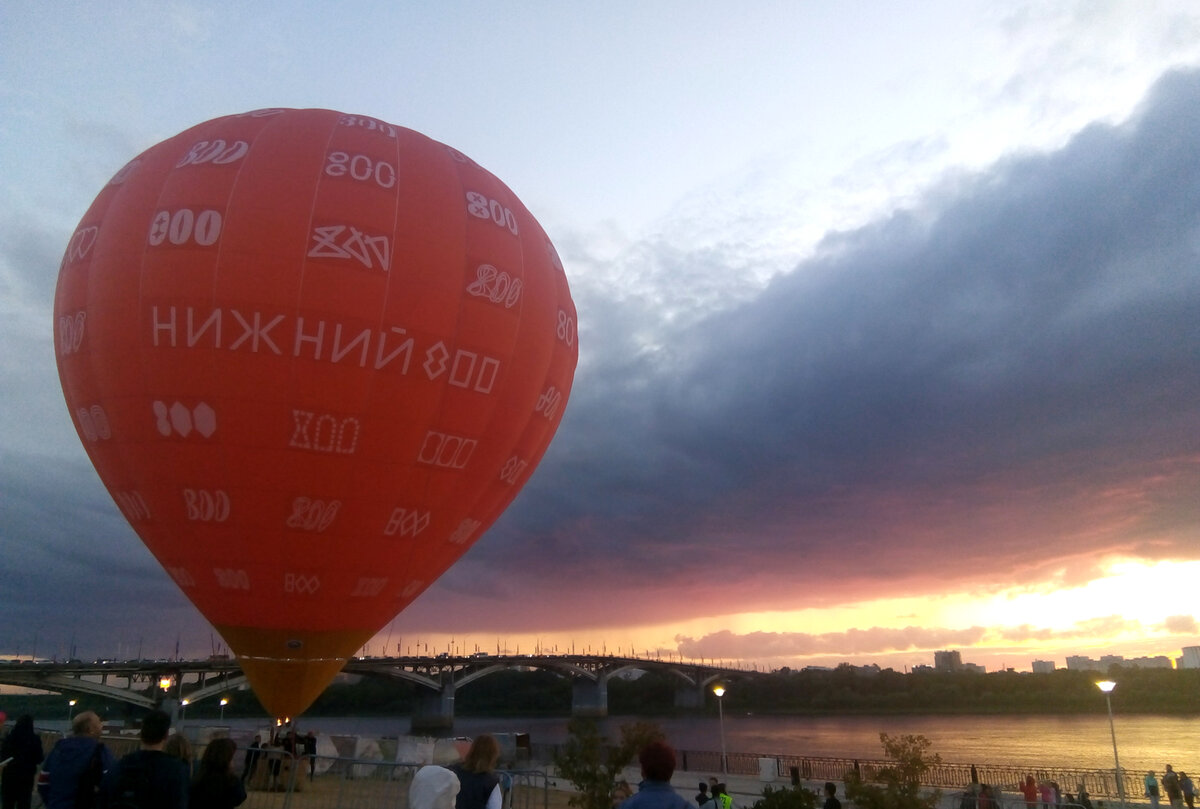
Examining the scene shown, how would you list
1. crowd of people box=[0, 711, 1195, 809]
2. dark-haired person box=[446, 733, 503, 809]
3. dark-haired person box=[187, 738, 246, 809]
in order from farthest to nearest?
dark-haired person box=[446, 733, 503, 809] → dark-haired person box=[187, 738, 246, 809] → crowd of people box=[0, 711, 1195, 809]

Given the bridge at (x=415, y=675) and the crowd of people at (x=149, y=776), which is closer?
the crowd of people at (x=149, y=776)

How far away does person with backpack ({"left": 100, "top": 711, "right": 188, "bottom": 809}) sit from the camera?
4.11m

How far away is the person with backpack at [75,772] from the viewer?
203 inches

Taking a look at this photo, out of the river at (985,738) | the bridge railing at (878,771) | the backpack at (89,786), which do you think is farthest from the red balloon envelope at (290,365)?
the river at (985,738)

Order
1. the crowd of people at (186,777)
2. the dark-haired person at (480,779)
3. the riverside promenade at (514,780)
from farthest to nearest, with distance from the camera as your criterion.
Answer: the riverside promenade at (514,780) → the dark-haired person at (480,779) → the crowd of people at (186,777)

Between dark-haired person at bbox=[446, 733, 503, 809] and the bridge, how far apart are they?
48.6 meters

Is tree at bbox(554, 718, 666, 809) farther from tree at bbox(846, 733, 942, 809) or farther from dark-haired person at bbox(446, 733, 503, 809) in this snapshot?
dark-haired person at bbox(446, 733, 503, 809)

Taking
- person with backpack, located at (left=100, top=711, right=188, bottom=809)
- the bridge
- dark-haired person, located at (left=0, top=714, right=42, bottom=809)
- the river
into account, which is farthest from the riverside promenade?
the bridge

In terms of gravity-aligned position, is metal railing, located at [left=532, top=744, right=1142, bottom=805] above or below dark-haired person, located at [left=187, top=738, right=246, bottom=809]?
below

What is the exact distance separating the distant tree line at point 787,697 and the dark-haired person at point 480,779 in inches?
3188

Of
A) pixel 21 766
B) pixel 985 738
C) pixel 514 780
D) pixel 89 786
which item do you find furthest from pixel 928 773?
pixel 985 738

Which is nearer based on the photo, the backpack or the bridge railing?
the backpack

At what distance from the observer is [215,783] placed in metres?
4.32

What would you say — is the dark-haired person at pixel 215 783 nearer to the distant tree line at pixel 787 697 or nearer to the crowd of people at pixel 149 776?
the crowd of people at pixel 149 776
